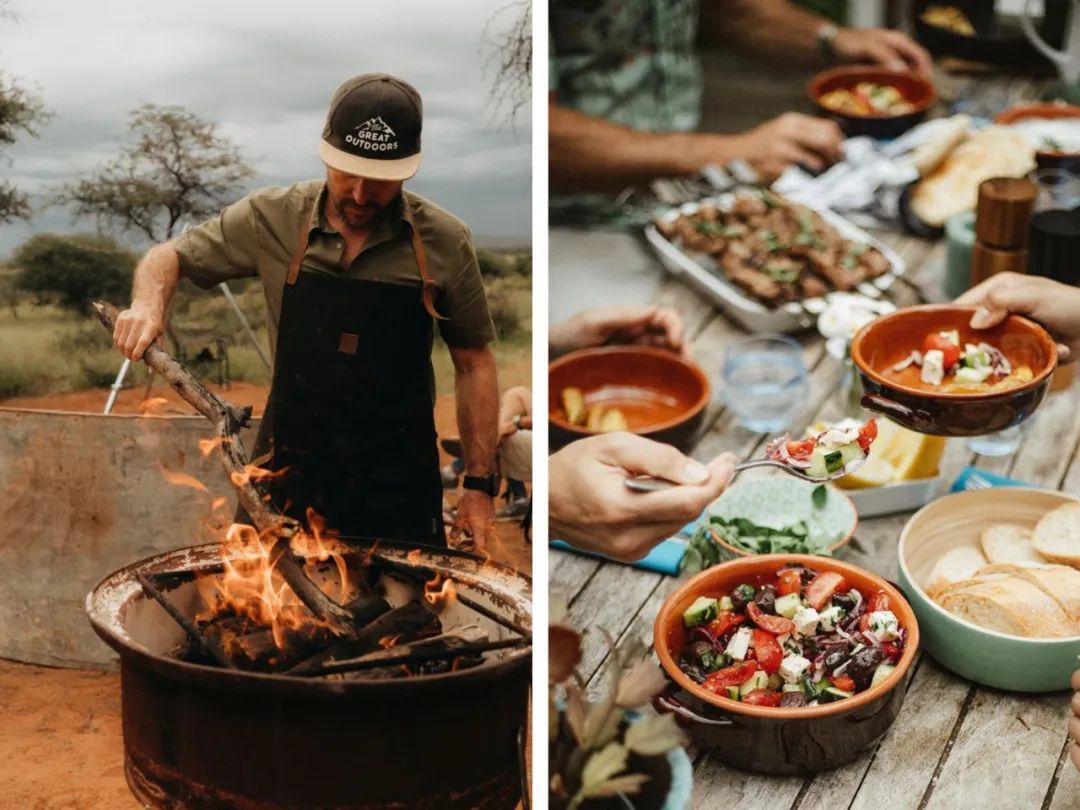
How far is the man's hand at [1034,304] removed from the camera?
2.94 m

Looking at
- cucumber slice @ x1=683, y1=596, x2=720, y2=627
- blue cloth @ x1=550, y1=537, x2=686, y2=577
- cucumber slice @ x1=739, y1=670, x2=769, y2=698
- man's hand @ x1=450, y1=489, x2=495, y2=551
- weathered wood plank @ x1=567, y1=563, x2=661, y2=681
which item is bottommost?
weathered wood plank @ x1=567, y1=563, x2=661, y2=681

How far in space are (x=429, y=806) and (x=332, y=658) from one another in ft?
1.04

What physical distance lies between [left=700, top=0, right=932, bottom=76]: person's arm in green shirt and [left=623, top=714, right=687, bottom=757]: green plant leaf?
304cm

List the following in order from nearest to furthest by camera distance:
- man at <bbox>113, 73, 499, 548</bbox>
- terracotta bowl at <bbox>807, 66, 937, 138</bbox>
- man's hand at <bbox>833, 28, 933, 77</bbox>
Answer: man at <bbox>113, 73, 499, 548</bbox> → terracotta bowl at <bbox>807, 66, 937, 138</bbox> → man's hand at <bbox>833, 28, 933, 77</bbox>

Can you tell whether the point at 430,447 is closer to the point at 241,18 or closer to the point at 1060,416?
the point at 241,18

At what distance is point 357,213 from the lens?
2.45 meters

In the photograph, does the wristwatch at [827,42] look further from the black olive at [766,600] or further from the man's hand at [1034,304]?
the black olive at [766,600]

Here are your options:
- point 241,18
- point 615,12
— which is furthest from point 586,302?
point 241,18

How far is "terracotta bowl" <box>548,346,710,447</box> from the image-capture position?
3.30 m

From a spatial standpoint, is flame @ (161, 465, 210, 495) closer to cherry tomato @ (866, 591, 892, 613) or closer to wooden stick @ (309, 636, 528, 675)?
wooden stick @ (309, 636, 528, 675)

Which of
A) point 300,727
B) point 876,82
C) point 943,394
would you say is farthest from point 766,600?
point 876,82

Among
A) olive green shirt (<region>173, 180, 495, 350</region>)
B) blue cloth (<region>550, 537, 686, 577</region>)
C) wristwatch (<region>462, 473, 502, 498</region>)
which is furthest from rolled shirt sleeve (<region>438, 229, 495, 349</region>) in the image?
blue cloth (<region>550, 537, 686, 577</region>)

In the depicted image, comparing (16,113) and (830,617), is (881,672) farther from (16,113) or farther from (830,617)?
(16,113)

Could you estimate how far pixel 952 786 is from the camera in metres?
2.48
